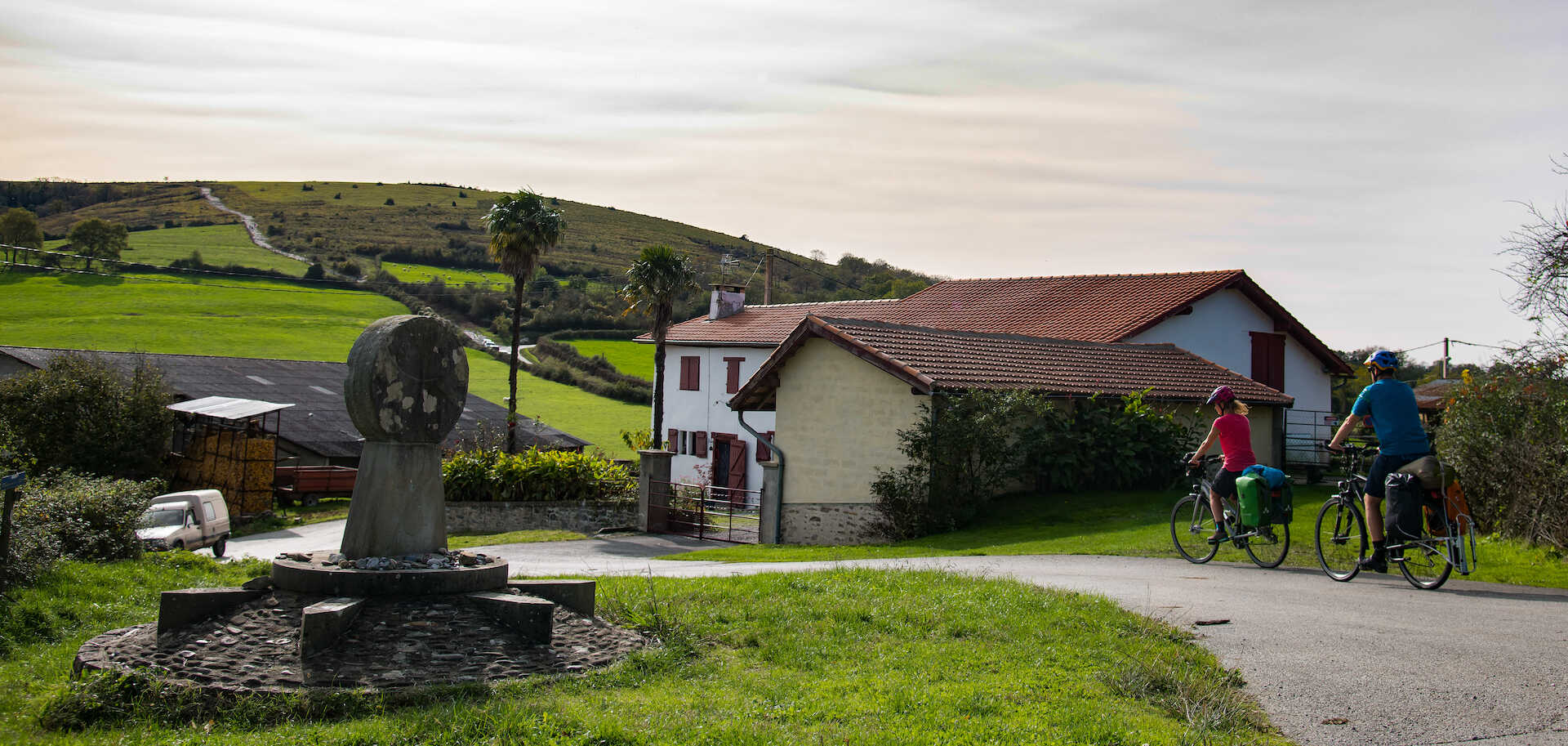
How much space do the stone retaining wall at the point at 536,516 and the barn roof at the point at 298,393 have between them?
29.4 ft

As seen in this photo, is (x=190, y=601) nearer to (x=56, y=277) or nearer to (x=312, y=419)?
(x=312, y=419)

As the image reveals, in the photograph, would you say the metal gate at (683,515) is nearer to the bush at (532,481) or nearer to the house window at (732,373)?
the bush at (532,481)

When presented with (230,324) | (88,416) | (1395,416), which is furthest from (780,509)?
(230,324)

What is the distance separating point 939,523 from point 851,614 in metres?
11.1

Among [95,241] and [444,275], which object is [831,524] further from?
[95,241]

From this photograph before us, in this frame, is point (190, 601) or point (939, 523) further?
point (939, 523)

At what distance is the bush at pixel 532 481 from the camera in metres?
26.8

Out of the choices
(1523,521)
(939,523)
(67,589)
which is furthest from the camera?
(939,523)

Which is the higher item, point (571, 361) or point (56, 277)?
point (56, 277)

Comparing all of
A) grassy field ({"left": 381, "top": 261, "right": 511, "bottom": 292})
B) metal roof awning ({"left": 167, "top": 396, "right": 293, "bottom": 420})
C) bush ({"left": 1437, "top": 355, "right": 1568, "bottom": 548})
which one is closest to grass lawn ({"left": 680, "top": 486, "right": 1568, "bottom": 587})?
bush ({"left": 1437, "top": 355, "right": 1568, "bottom": 548})

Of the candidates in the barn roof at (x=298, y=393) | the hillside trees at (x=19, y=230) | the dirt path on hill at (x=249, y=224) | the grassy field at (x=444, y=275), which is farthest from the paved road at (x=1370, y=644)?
the dirt path on hill at (x=249, y=224)

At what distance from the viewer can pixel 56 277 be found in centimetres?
7238

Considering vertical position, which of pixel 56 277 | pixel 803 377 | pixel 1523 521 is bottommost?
pixel 1523 521

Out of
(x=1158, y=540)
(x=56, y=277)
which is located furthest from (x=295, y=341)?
(x=1158, y=540)
